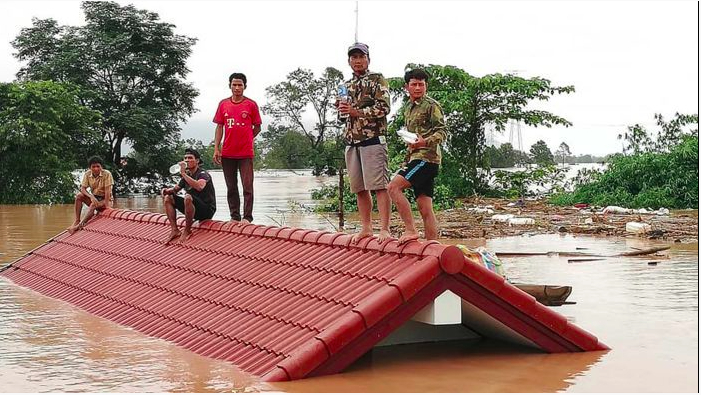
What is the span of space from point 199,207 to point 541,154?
80.1 ft

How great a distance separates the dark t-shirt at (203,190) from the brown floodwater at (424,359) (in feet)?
6.11

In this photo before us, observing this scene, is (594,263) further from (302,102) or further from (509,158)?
(302,102)

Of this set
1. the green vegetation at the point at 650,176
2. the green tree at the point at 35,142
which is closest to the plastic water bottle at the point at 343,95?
the green vegetation at the point at 650,176

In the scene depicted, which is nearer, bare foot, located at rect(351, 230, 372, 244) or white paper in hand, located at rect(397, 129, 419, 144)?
→ white paper in hand, located at rect(397, 129, 419, 144)

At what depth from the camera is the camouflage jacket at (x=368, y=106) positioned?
845 centimetres

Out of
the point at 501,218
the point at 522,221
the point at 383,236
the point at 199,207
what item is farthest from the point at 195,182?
the point at 501,218

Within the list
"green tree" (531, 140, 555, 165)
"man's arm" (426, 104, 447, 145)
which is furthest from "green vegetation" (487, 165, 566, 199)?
"man's arm" (426, 104, 447, 145)

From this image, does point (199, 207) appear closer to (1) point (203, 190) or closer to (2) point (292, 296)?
(1) point (203, 190)

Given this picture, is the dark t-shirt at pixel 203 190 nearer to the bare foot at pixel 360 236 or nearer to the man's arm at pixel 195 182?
the man's arm at pixel 195 182

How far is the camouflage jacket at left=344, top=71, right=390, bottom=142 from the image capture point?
27.7 ft

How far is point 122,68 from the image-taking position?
4347cm

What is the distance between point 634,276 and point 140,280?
6341 mm

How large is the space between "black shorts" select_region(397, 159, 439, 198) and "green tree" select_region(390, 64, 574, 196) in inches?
803

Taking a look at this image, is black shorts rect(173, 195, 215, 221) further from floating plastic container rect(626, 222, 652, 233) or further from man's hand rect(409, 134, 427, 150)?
floating plastic container rect(626, 222, 652, 233)
